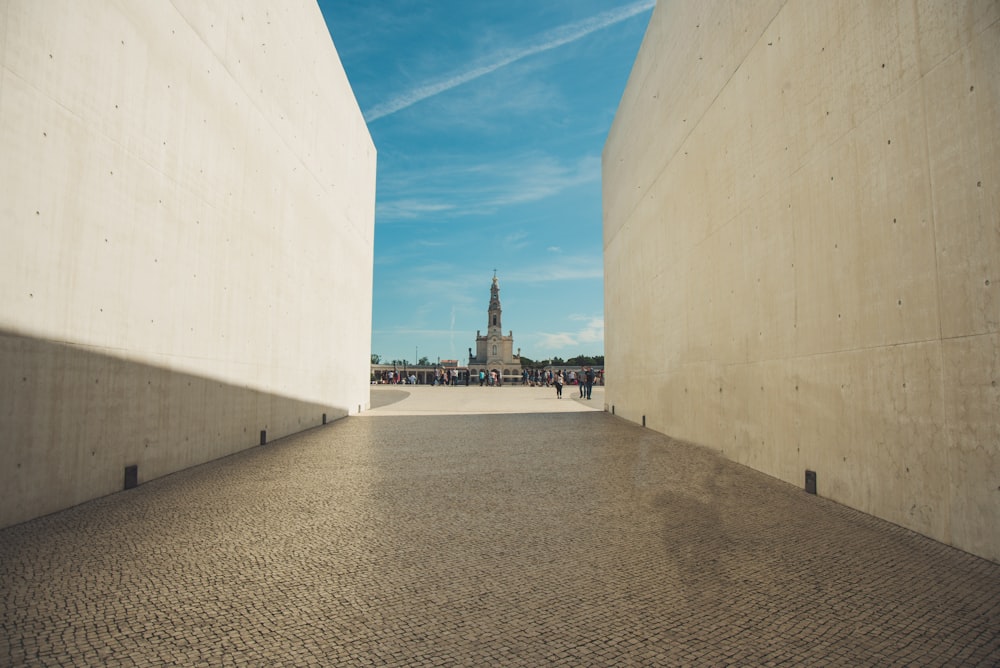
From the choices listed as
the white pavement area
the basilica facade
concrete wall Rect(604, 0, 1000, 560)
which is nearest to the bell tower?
the basilica facade

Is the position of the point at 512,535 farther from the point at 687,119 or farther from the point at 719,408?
the point at 687,119

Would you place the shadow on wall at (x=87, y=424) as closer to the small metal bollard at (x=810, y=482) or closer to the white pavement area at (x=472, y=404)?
the small metal bollard at (x=810, y=482)

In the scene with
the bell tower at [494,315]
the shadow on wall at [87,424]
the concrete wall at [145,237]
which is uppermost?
the bell tower at [494,315]

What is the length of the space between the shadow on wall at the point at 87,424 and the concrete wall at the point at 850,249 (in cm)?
639

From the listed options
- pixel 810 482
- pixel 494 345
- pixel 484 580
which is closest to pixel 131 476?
pixel 484 580

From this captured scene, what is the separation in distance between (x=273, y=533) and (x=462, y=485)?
2139 mm

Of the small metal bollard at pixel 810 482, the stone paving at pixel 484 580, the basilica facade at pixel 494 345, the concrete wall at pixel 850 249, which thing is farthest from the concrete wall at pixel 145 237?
the basilica facade at pixel 494 345

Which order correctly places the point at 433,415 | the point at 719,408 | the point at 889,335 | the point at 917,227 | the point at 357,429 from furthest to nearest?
the point at 433,415 < the point at 357,429 < the point at 719,408 < the point at 889,335 < the point at 917,227

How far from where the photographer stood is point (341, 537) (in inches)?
164

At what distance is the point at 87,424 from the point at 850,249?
6.63 m

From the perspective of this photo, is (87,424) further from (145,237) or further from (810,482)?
(810,482)

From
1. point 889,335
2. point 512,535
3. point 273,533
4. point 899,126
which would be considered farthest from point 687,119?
point 273,533

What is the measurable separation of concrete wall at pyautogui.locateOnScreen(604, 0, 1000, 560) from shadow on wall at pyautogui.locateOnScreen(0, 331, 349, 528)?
6391mm

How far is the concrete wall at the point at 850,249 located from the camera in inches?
142
